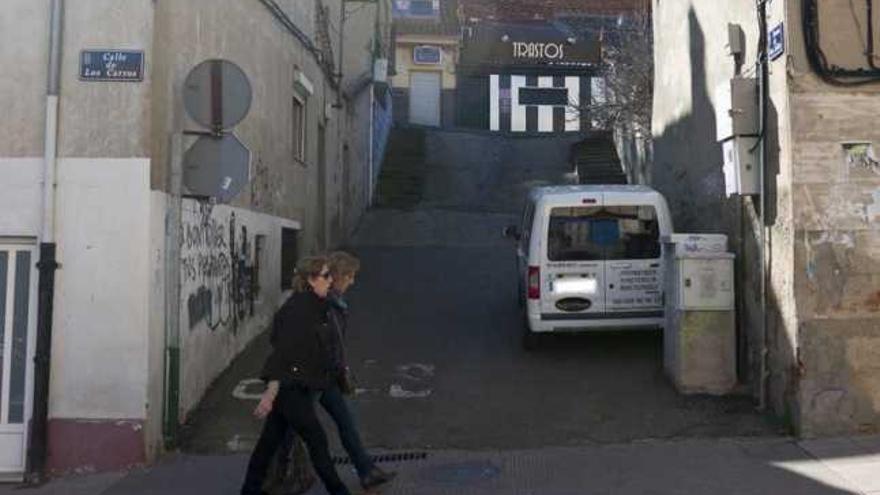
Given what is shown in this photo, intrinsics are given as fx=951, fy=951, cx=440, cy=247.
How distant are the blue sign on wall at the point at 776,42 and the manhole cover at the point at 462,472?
4057 millimetres

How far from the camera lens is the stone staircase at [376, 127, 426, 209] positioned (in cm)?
2188

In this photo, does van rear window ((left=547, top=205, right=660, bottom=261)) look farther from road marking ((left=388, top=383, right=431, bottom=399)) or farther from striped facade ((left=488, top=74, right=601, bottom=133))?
striped facade ((left=488, top=74, right=601, bottom=133))

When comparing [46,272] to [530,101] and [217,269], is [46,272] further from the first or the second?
[530,101]

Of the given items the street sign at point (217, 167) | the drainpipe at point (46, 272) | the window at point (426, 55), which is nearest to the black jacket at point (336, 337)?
the street sign at point (217, 167)

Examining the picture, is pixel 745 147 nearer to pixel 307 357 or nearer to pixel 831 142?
pixel 831 142

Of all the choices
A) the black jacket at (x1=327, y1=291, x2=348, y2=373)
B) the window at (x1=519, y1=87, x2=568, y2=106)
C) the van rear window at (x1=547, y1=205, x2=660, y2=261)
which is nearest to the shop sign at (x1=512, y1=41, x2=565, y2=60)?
the window at (x1=519, y1=87, x2=568, y2=106)

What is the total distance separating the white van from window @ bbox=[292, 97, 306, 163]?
446 cm

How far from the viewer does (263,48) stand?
10789mm

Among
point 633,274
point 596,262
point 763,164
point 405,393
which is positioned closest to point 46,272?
point 405,393

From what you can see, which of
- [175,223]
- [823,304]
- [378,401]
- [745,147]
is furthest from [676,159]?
[175,223]

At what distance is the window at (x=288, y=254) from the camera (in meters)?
12.6

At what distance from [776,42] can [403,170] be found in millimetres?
16720

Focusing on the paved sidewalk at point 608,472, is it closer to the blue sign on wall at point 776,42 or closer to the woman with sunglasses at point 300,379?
the woman with sunglasses at point 300,379

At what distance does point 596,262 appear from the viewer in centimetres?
978
